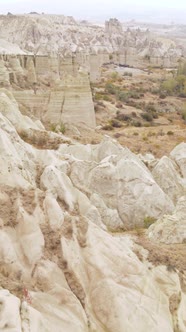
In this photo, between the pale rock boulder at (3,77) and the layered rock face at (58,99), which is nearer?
the pale rock boulder at (3,77)

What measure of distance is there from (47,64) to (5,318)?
1178 inches

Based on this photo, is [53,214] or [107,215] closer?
[53,214]

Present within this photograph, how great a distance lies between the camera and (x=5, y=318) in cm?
446

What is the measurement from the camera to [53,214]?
6.39 m

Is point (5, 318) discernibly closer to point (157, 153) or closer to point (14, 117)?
point (14, 117)

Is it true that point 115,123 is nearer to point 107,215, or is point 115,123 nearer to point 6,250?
point 107,215

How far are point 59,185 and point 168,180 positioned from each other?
505 cm

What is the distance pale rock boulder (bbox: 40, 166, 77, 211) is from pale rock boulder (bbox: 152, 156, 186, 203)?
426 cm

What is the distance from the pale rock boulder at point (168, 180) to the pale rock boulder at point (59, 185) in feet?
14.0

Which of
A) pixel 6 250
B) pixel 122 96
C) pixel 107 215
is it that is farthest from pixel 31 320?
pixel 122 96

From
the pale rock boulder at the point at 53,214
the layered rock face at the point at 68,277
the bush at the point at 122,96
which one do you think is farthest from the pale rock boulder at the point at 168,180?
the bush at the point at 122,96

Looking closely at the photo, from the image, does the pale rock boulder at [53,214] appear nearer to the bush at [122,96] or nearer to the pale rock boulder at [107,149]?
the pale rock boulder at [107,149]

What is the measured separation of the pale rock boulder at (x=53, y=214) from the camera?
6.27 m

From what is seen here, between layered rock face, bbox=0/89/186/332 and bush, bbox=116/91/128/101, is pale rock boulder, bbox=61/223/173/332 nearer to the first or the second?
layered rock face, bbox=0/89/186/332
